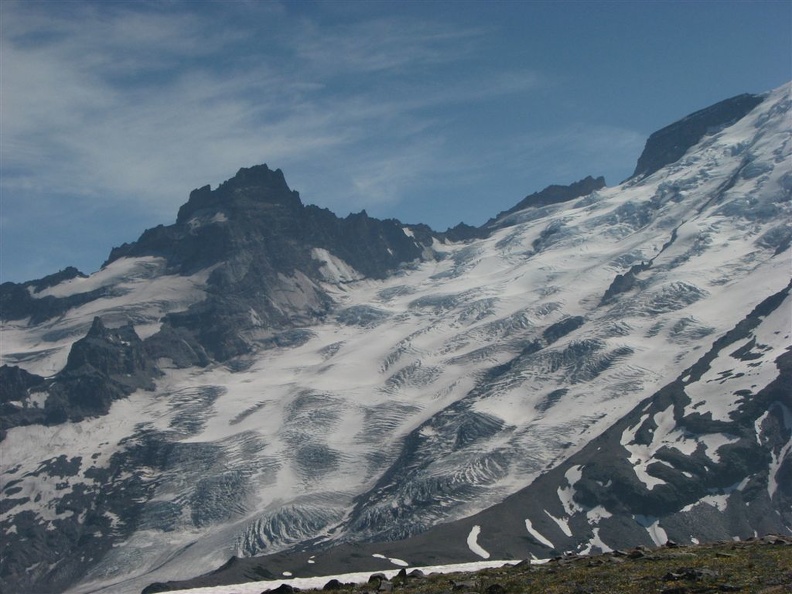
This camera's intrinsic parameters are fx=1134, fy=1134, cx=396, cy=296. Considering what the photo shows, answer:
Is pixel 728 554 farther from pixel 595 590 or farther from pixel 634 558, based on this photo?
pixel 595 590

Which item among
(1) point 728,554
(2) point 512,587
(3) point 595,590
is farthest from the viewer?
(1) point 728,554

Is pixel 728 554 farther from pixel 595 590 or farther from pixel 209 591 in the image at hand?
pixel 209 591

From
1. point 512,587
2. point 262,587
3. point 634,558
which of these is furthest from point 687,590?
point 262,587

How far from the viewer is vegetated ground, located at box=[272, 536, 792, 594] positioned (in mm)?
56062

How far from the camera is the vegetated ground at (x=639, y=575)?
56.1 meters

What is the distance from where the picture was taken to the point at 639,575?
2384 inches

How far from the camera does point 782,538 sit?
74812 mm

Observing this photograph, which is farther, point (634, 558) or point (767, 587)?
point (634, 558)

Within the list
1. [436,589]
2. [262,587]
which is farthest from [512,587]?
[262,587]

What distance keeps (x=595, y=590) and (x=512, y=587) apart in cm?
556

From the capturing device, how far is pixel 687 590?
54625mm

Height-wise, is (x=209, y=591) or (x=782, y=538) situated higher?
(x=209, y=591)

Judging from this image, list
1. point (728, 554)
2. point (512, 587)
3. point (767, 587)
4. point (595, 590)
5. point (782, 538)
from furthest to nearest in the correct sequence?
point (782, 538)
point (728, 554)
point (512, 587)
point (595, 590)
point (767, 587)

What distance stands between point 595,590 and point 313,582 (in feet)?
89.2
